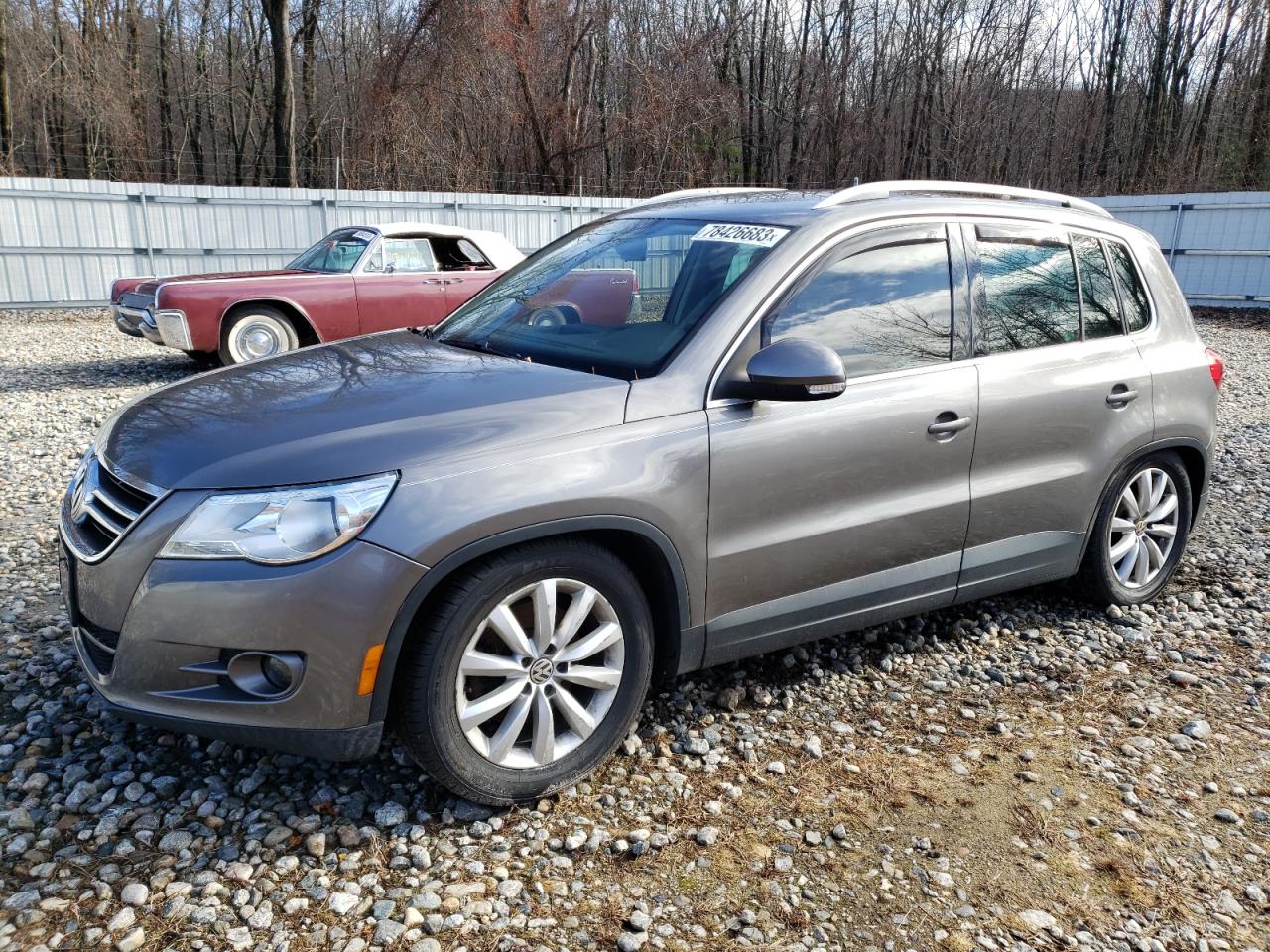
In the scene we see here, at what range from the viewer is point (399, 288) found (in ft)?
34.2

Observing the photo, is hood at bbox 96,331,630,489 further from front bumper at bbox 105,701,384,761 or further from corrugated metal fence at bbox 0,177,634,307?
corrugated metal fence at bbox 0,177,634,307

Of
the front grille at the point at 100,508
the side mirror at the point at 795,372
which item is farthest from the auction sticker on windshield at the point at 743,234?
the front grille at the point at 100,508

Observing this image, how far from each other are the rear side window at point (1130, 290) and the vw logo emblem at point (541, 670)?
9.84ft

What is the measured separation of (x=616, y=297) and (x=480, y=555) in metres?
1.40

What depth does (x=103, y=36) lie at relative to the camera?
30.3m

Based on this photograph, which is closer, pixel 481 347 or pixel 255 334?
pixel 481 347

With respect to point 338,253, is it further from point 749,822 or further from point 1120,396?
point 749,822

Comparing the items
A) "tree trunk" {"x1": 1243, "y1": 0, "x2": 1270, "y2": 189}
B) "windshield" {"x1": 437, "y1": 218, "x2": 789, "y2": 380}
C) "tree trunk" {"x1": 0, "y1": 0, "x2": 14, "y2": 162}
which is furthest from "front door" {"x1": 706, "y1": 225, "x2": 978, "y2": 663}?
"tree trunk" {"x1": 1243, "y1": 0, "x2": 1270, "y2": 189}

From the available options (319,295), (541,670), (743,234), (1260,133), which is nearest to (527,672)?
(541,670)

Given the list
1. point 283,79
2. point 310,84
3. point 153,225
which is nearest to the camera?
point 153,225

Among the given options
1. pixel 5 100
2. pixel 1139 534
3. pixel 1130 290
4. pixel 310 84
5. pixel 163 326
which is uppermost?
pixel 310 84

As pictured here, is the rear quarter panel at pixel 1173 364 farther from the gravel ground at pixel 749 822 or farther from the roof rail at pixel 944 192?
the gravel ground at pixel 749 822

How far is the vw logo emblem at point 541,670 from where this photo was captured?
2.90m

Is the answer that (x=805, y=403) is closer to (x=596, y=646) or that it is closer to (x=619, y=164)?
(x=596, y=646)
